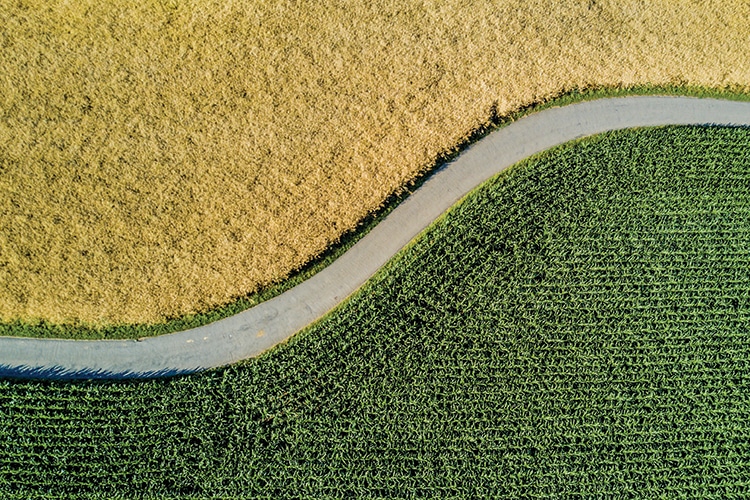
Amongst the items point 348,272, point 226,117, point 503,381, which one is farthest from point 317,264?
point 503,381

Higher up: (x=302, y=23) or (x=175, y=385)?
(x=302, y=23)

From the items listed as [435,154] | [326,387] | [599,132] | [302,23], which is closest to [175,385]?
[326,387]

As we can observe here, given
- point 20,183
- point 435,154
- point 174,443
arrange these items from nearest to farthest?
point 174,443
point 20,183
point 435,154

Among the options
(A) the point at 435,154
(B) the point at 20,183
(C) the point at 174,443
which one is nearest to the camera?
(C) the point at 174,443

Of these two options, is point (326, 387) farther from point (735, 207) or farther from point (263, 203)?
point (735, 207)

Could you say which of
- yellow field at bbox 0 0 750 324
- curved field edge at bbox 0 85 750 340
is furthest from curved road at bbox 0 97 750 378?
yellow field at bbox 0 0 750 324

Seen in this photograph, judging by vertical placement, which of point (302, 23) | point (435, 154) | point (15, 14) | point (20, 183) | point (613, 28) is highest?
point (613, 28)

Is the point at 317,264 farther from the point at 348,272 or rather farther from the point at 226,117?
the point at 226,117

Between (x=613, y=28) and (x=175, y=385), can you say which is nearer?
(x=175, y=385)
